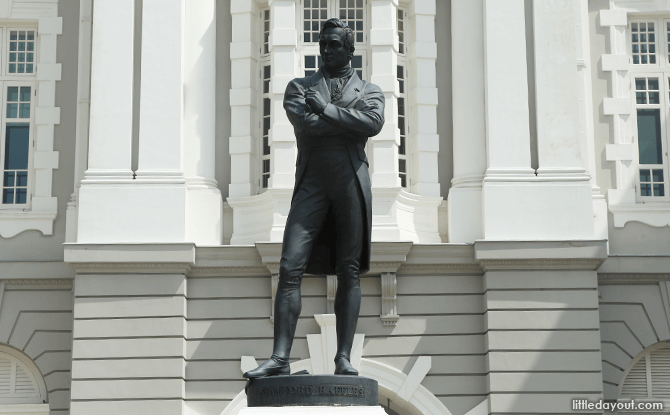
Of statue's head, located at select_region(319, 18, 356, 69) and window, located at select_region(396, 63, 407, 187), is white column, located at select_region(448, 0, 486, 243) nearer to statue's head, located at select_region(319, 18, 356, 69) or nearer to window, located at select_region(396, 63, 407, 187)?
window, located at select_region(396, 63, 407, 187)

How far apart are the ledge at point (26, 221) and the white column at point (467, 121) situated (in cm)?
589

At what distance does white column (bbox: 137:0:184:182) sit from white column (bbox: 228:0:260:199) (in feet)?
3.02

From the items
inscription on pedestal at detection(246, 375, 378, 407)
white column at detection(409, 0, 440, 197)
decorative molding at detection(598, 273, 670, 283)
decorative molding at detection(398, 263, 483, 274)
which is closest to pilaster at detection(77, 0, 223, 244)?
decorative molding at detection(398, 263, 483, 274)

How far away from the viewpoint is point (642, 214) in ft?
51.8

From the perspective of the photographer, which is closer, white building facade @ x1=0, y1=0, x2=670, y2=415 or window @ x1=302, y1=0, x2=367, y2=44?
white building facade @ x1=0, y1=0, x2=670, y2=415

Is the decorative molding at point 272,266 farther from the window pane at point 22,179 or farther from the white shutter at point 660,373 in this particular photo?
the white shutter at point 660,373

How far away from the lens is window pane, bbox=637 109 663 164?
16391 mm

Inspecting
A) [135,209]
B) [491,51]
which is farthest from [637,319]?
[135,209]

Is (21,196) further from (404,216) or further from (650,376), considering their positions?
(650,376)

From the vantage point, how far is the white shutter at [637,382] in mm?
15312

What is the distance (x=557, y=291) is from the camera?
1434 cm

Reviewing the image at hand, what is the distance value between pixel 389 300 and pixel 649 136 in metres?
5.03

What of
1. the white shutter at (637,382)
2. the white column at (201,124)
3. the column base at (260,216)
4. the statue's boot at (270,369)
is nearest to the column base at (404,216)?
the column base at (260,216)

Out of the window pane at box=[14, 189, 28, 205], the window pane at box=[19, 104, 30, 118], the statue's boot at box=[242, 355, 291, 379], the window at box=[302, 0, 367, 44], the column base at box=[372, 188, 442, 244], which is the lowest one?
the statue's boot at box=[242, 355, 291, 379]
